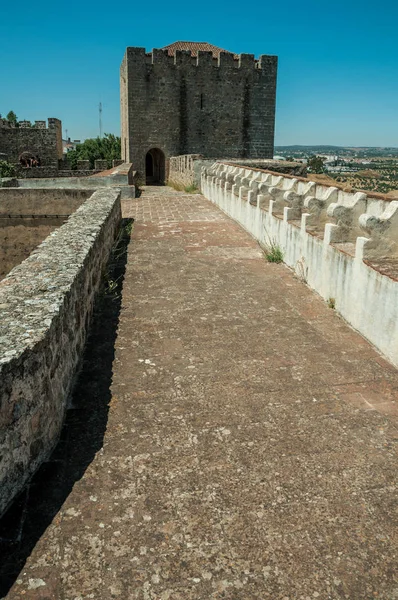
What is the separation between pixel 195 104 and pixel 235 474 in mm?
25117

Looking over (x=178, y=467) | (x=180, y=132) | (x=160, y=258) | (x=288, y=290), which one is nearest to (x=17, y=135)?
(x=180, y=132)

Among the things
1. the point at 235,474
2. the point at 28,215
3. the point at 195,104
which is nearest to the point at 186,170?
the point at 195,104

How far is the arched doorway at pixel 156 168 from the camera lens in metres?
26.0

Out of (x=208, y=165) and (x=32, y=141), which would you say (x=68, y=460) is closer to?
(x=208, y=165)

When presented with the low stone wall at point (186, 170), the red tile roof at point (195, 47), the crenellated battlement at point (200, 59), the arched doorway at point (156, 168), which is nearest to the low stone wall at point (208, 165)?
the low stone wall at point (186, 170)

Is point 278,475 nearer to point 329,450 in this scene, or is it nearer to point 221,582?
point 329,450

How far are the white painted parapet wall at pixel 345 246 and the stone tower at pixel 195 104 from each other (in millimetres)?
18577

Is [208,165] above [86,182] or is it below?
above

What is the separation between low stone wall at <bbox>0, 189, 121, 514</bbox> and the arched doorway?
22.5 metres

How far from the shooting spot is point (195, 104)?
82.3ft

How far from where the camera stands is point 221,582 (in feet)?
6.62

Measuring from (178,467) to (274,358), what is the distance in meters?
1.56

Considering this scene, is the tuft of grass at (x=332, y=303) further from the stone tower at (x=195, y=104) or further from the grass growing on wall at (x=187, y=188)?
the stone tower at (x=195, y=104)

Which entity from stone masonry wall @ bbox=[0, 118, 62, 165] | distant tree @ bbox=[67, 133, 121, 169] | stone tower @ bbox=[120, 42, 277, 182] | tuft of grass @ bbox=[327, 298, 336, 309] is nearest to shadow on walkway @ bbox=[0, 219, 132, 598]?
tuft of grass @ bbox=[327, 298, 336, 309]
